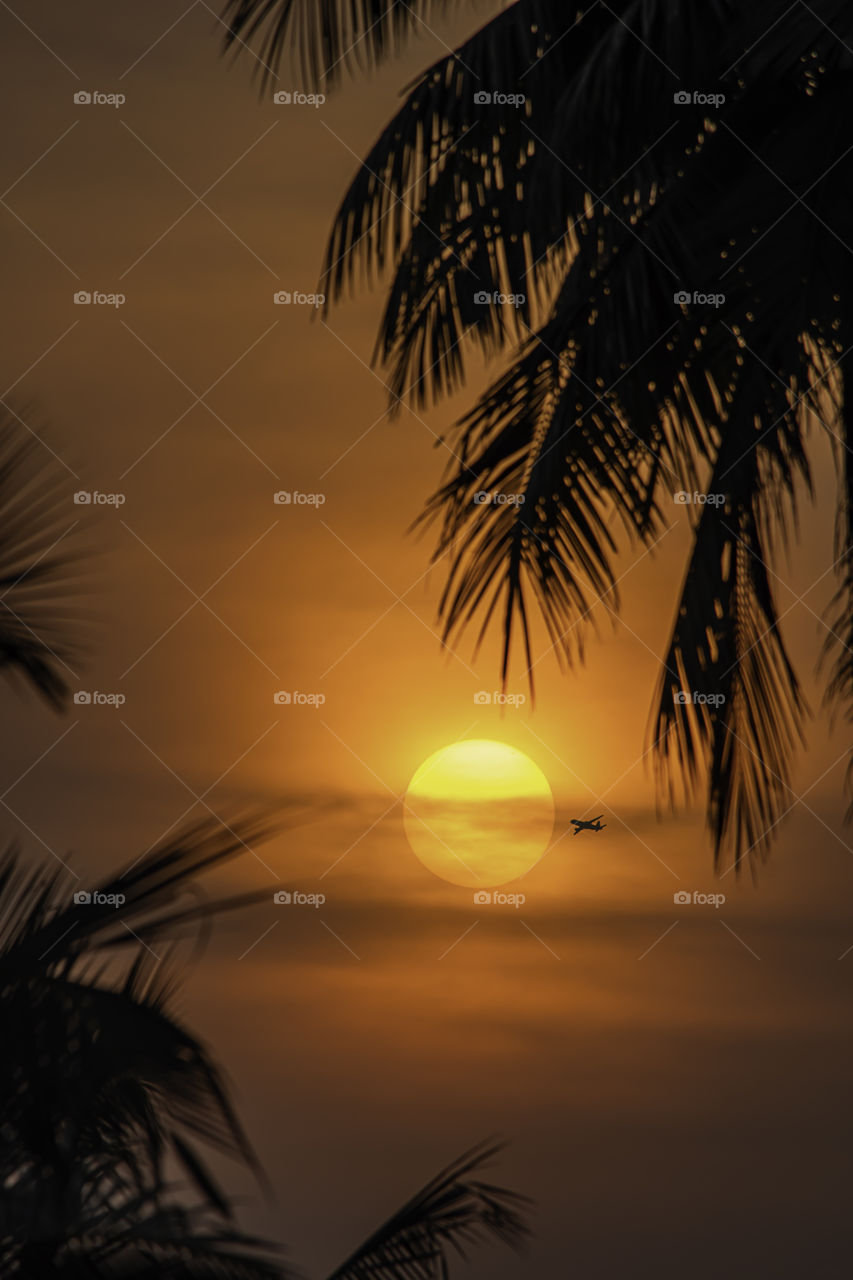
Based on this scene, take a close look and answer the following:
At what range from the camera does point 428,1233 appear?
4.28 metres

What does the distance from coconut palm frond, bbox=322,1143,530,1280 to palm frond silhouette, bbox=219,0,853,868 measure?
152cm

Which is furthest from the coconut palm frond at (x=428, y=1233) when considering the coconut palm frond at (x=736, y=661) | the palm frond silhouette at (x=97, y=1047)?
the palm frond silhouette at (x=97, y=1047)

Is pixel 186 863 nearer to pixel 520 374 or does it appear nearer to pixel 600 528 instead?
pixel 600 528

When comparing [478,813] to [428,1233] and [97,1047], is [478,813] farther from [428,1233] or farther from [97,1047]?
[97,1047]

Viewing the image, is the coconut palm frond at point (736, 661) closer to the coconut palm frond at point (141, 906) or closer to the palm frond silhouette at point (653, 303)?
the palm frond silhouette at point (653, 303)

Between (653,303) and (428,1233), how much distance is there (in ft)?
10.6

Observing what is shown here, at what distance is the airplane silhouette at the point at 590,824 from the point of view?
20.3 ft

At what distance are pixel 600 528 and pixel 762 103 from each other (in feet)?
5.68

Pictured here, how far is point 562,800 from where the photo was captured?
251 inches

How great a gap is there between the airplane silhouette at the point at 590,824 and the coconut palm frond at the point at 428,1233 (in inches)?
85.3

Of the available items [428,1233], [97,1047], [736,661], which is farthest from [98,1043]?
[736,661]

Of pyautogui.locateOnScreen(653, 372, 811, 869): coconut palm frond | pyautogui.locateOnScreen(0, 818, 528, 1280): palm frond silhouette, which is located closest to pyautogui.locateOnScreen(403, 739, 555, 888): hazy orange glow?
pyautogui.locateOnScreen(653, 372, 811, 869): coconut palm frond

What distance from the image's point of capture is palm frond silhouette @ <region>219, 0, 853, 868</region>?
470 centimetres

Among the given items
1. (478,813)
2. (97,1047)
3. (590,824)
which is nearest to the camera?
(97,1047)
